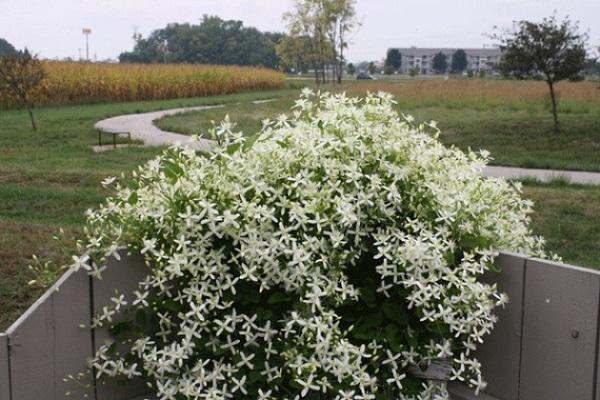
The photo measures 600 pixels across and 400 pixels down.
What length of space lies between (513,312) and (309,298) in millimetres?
769

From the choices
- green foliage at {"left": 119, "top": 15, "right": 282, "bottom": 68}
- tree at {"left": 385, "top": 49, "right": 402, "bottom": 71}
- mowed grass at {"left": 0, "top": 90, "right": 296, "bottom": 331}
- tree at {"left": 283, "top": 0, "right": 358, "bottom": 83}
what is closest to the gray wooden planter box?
mowed grass at {"left": 0, "top": 90, "right": 296, "bottom": 331}

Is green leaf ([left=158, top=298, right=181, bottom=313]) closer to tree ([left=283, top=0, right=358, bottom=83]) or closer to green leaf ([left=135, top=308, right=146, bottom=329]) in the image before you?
green leaf ([left=135, top=308, right=146, bottom=329])

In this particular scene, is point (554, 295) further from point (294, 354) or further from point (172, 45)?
point (172, 45)

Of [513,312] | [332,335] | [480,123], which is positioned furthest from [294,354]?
[480,123]

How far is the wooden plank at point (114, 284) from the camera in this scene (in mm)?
2727

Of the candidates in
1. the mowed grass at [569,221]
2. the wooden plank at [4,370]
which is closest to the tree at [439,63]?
the mowed grass at [569,221]

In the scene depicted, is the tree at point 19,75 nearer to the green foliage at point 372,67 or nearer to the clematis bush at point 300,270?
the clematis bush at point 300,270

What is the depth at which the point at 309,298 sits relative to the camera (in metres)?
2.55

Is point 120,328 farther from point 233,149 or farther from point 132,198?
point 233,149

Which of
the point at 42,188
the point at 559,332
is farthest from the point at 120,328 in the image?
the point at 42,188

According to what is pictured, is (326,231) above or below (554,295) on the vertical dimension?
above

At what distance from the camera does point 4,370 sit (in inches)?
101

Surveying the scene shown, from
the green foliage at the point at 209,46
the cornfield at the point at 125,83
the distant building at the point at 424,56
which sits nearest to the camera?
the cornfield at the point at 125,83

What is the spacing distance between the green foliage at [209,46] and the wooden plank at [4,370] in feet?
256
